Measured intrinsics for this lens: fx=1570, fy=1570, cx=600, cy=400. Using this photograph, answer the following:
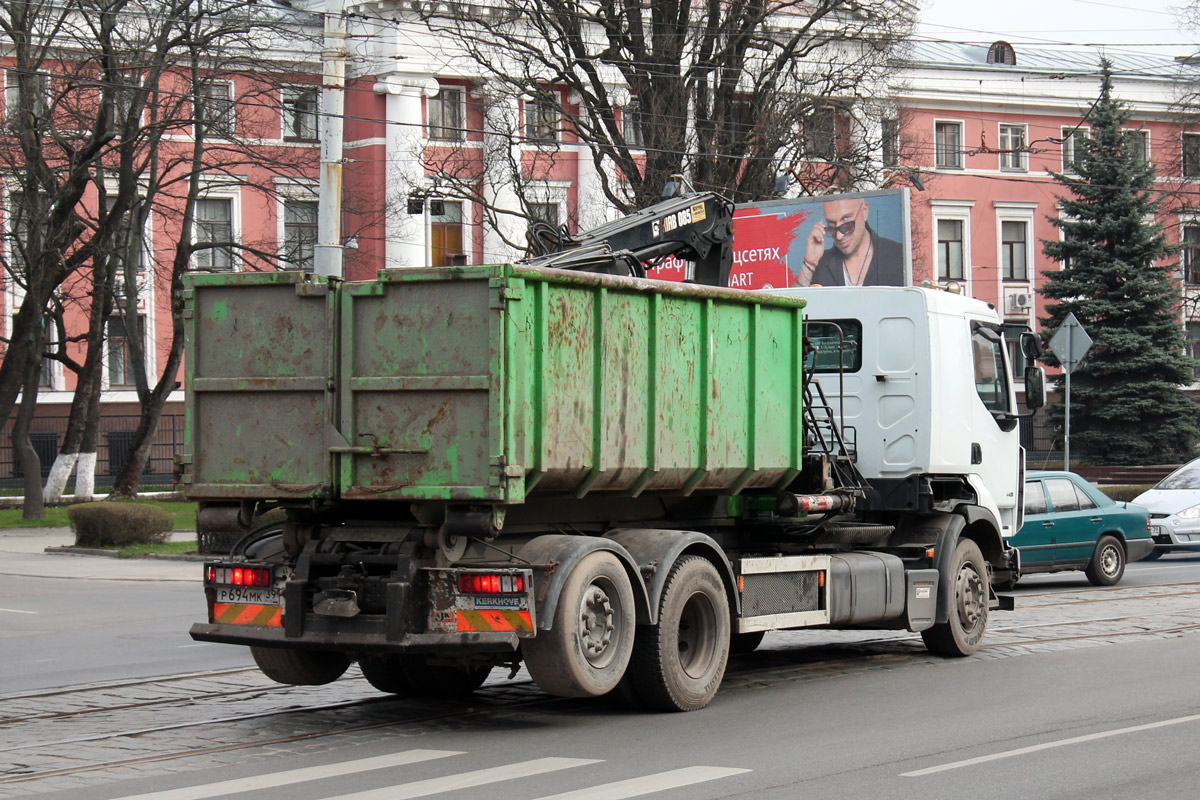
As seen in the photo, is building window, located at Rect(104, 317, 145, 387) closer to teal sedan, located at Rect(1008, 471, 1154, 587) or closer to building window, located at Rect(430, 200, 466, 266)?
building window, located at Rect(430, 200, 466, 266)

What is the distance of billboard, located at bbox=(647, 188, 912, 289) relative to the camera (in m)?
22.1

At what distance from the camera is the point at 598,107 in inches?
1282

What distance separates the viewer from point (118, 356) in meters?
46.5

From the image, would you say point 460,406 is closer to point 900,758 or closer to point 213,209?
point 900,758

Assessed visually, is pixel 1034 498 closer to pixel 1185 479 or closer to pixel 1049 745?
pixel 1185 479

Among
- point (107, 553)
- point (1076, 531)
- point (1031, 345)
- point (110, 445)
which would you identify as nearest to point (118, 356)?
point (110, 445)

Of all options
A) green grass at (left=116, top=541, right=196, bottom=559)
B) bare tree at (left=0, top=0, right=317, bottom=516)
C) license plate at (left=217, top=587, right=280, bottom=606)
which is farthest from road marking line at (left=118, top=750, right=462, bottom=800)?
bare tree at (left=0, top=0, right=317, bottom=516)

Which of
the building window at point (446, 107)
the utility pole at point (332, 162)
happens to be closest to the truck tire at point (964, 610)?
the utility pole at point (332, 162)

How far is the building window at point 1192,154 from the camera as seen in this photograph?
153 feet

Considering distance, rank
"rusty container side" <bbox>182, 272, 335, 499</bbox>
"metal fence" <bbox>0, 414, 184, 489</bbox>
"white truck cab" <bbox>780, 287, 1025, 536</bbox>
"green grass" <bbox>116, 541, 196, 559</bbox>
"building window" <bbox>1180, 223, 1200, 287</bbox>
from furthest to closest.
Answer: "building window" <bbox>1180, 223, 1200, 287</bbox>
"metal fence" <bbox>0, 414, 184, 489</bbox>
"green grass" <bbox>116, 541, 196, 559</bbox>
"white truck cab" <bbox>780, 287, 1025, 536</bbox>
"rusty container side" <bbox>182, 272, 335, 499</bbox>

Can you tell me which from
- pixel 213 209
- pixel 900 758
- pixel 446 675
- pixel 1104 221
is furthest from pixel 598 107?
pixel 900 758

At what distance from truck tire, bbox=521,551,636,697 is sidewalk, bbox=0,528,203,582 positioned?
41.5 feet

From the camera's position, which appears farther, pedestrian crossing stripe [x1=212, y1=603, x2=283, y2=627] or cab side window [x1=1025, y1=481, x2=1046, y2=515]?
cab side window [x1=1025, y1=481, x2=1046, y2=515]

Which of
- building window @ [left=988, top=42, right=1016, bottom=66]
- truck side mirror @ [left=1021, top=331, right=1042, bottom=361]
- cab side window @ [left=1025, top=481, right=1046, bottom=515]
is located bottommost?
cab side window @ [left=1025, top=481, right=1046, bottom=515]
